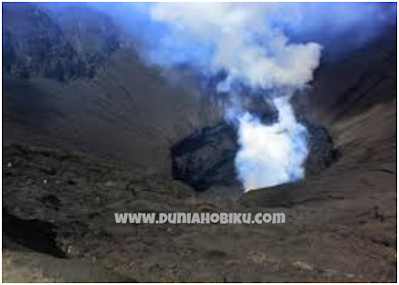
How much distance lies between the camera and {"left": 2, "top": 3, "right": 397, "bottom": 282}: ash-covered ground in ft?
56.3

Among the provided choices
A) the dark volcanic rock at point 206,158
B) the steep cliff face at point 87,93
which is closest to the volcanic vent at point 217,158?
the dark volcanic rock at point 206,158

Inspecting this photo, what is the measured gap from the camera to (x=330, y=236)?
19859mm

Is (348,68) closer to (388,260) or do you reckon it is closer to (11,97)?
(11,97)

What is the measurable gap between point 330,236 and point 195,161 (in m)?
17.6

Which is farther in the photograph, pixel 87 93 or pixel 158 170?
pixel 87 93

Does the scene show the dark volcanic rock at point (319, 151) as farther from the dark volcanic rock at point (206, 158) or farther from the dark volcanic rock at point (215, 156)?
the dark volcanic rock at point (206, 158)

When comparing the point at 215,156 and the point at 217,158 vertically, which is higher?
the point at 215,156

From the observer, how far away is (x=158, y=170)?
34312 millimetres

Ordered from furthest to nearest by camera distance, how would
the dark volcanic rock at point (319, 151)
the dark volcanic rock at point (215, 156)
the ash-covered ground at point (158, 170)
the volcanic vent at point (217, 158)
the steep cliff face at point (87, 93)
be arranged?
the dark volcanic rock at point (215, 156) < the dark volcanic rock at point (319, 151) < the volcanic vent at point (217, 158) < the steep cliff face at point (87, 93) < the ash-covered ground at point (158, 170)

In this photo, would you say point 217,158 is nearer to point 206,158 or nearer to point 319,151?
point 206,158

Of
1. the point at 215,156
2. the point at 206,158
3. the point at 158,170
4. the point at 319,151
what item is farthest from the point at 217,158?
the point at 319,151

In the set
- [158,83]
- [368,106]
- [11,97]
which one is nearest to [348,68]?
[368,106]

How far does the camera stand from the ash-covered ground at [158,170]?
17172 millimetres

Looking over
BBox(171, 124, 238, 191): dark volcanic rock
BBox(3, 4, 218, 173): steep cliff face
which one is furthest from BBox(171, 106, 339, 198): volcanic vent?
BBox(3, 4, 218, 173): steep cliff face
